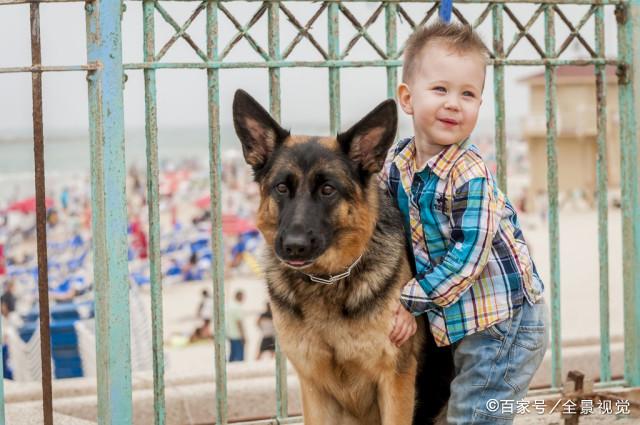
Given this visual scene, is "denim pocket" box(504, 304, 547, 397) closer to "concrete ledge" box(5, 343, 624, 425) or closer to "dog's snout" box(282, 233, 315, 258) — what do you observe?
"dog's snout" box(282, 233, 315, 258)

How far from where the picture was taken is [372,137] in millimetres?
3418

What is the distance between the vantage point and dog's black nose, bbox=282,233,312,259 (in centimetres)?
316

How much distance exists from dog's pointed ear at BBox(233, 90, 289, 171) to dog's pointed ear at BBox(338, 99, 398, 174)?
289mm

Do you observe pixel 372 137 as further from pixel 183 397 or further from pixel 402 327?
pixel 183 397

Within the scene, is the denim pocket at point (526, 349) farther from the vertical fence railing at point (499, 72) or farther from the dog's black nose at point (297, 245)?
the vertical fence railing at point (499, 72)

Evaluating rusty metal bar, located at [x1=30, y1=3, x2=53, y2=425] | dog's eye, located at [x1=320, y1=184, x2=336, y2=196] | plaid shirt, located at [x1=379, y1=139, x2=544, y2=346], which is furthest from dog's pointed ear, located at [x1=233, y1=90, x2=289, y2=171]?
rusty metal bar, located at [x1=30, y1=3, x2=53, y2=425]

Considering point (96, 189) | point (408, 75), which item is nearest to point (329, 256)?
point (408, 75)

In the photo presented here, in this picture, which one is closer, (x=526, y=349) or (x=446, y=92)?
(x=446, y=92)

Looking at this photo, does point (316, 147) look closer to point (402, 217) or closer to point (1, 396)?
point (402, 217)

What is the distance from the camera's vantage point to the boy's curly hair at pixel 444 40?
129 inches

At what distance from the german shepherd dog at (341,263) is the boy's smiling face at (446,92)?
146 millimetres

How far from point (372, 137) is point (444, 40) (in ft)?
1.62

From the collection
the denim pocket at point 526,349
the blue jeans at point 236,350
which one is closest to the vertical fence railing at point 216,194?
the denim pocket at point 526,349

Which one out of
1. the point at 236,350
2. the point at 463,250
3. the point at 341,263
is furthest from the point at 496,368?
the point at 236,350
